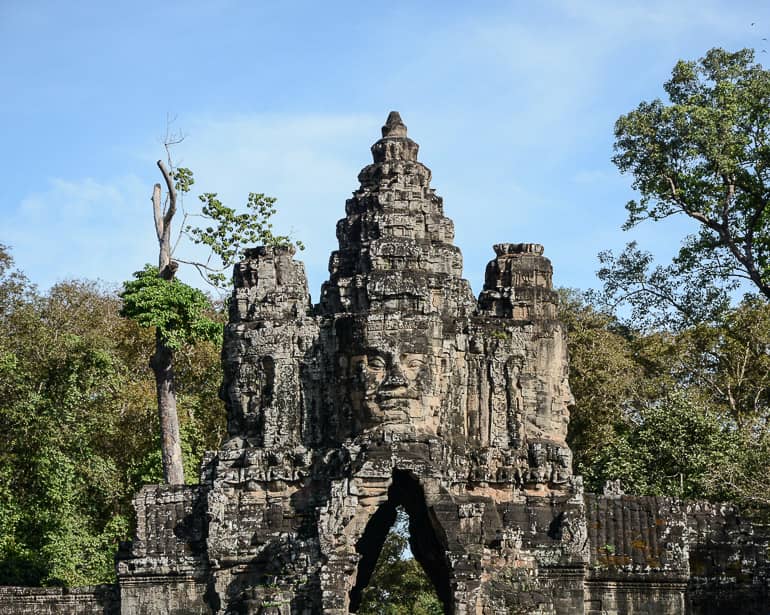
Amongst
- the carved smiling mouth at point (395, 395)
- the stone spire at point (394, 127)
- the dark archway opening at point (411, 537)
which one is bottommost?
the dark archway opening at point (411, 537)

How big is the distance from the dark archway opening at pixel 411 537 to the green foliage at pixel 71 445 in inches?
281

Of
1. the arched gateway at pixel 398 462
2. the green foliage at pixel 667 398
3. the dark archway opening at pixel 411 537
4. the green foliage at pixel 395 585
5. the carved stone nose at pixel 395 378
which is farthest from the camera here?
the green foliage at pixel 395 585

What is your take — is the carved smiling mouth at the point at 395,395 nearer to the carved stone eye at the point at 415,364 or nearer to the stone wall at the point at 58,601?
the carved stone eye at the point at 415,364

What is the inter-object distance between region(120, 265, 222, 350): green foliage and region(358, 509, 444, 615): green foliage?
6.67 meters

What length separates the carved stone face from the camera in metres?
26.3

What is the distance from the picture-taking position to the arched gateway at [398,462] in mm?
25797

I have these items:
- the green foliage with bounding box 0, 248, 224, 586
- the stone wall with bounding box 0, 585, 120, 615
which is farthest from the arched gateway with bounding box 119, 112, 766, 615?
the green foliage with bounding box 0, 248, 224, 586

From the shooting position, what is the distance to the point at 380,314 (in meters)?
26.8

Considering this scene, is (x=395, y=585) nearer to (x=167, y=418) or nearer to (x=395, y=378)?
(x=167, y=418)

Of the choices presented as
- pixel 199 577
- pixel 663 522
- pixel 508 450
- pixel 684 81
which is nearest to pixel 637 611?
pixel 663 522

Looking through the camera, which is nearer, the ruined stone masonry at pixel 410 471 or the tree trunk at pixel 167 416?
the ruined stone masonry at pixel 410 471

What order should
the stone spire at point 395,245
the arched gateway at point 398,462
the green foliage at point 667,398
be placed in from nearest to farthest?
the arched gateway at point 398,462
the stone spire at point 395,245
the green foliage at point 667,398

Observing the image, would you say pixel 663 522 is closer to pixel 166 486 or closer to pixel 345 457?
pixel 345 457

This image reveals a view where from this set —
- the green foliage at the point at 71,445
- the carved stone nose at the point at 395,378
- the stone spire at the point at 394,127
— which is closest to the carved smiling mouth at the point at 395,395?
the carved stone nose at the point at 395,378
